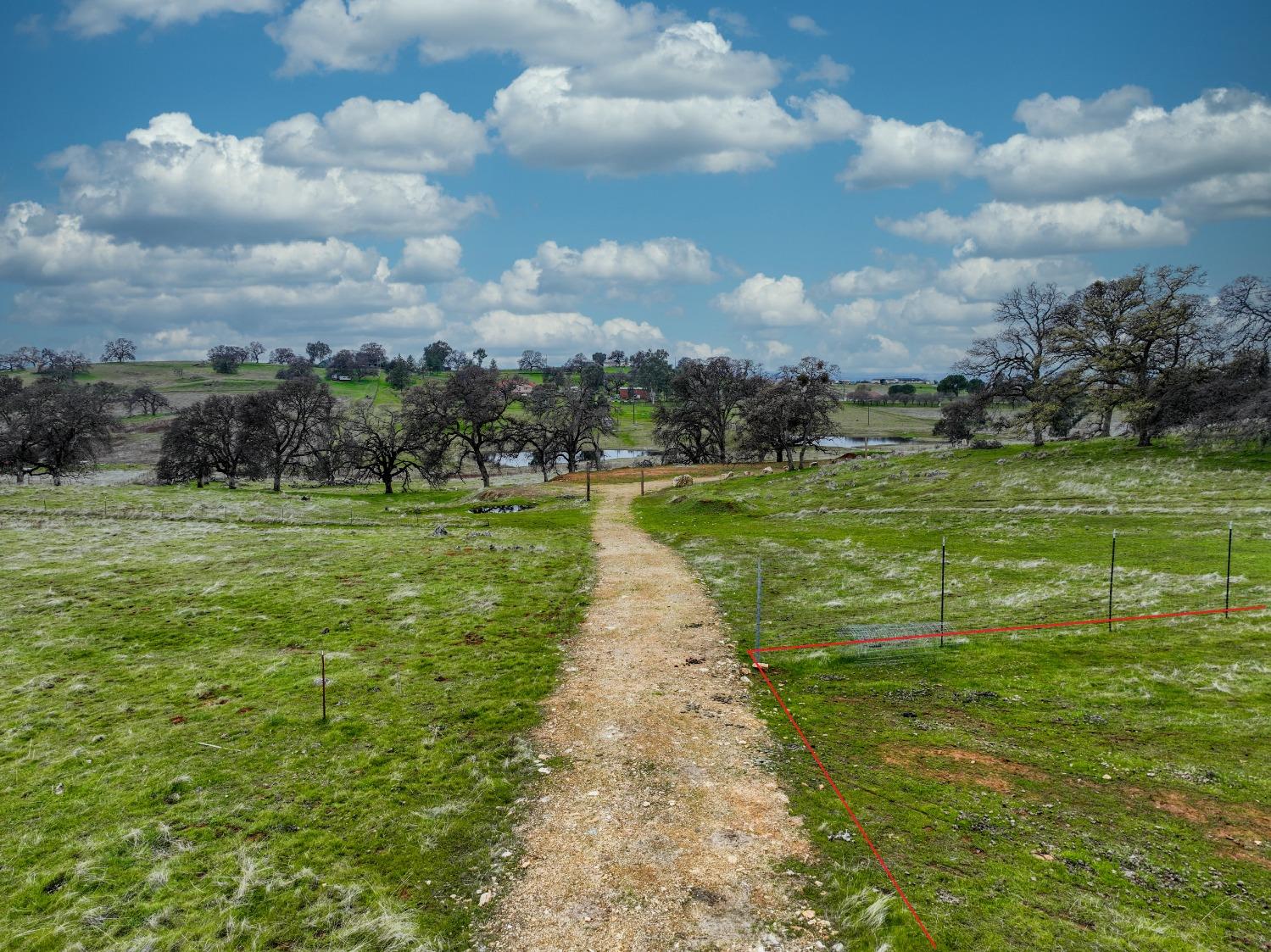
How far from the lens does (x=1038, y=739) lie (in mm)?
12875

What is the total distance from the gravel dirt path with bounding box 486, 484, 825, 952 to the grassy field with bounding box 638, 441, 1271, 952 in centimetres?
82

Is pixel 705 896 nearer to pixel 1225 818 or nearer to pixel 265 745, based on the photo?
pixel 1225 818

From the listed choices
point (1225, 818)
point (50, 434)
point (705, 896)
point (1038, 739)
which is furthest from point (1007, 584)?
point (50, 434)

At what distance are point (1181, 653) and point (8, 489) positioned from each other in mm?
85477

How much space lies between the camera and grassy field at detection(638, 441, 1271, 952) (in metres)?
8.53

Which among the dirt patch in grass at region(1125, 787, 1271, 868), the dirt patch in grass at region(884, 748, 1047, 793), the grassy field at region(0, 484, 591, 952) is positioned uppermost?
the dirt patch in grass at region(1125, 787, 1271, 868)

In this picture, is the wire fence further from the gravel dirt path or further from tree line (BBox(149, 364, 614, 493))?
tree line (BBox(149, 364, 614, 493))

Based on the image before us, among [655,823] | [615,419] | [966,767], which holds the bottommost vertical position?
[655,823]

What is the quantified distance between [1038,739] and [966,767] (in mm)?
2012

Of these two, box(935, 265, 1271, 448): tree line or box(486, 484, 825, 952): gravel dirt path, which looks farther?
box(935, 265, 1271, 448): tree line

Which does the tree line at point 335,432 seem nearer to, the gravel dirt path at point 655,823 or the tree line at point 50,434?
the tree line at point 50,434

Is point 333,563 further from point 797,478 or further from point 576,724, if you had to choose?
point 797,478

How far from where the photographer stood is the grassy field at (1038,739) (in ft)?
28.0

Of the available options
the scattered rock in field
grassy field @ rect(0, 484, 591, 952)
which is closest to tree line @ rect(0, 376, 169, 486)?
grassy field @ rect(0, 484, 591, 952)
